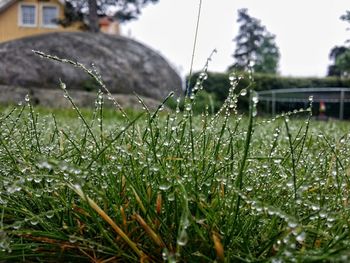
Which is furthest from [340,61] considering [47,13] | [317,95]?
[47,13]

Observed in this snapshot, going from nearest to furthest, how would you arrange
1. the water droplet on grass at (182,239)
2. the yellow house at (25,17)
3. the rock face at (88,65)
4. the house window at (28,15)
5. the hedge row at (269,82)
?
the water droplet on grass at (182,239) < the rock face at (88,65) < the hedge row at (269,82) < the yellow house at (25,17) < the house window at (28,15)

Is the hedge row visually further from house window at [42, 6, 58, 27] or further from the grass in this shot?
the grass

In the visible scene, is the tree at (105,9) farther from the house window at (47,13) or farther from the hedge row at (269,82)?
the house window at (47,13)

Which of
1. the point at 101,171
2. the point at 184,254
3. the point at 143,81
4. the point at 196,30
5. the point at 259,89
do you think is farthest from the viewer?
the point at 259,89

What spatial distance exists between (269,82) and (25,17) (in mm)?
12784

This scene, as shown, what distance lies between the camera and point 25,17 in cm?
2325

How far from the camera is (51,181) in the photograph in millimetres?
1169

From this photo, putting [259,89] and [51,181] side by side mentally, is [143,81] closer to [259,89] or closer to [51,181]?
[259,89]

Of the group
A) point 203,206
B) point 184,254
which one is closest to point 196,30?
point 203,206

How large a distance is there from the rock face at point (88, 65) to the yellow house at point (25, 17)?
1224 centimetres

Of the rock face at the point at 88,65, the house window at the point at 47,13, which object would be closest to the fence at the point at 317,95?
the rock face at the point at 88,65

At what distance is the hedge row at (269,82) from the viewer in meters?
15.3

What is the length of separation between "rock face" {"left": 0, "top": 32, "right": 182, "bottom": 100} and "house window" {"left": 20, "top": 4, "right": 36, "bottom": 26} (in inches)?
502

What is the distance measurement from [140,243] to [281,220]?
309 millimetres
